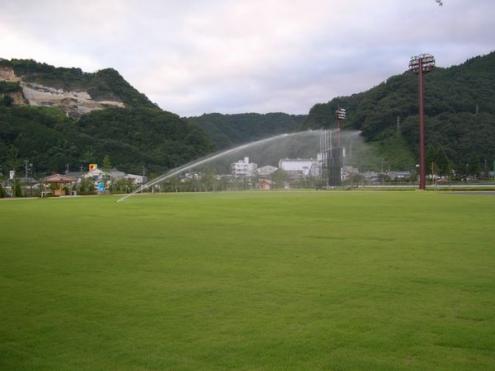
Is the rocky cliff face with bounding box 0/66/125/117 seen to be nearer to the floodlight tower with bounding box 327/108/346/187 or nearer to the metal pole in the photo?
the floodlight tower with bounding box 327/108/346/187

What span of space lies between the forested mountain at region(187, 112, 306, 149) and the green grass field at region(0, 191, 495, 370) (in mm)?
128379

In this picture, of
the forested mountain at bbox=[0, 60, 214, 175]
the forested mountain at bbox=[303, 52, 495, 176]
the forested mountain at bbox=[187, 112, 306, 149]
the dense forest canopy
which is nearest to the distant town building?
the forested mountain at bbox=[0, 60, 214, 175]

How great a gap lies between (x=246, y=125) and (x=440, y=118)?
67.5 meters

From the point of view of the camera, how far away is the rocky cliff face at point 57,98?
570 ft

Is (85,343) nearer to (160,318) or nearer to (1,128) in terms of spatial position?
(160,318)

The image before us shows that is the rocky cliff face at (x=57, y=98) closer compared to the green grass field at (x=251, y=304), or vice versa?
the green grass field at (x=251, y=304)

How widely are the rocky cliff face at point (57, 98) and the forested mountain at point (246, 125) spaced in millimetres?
38096

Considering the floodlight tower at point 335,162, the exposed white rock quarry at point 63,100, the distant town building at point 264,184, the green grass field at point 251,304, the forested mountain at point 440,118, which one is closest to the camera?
the green grass field at point 251,304

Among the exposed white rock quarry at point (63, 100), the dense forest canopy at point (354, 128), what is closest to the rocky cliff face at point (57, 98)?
the exposed white rock quarry at point (63, 100)

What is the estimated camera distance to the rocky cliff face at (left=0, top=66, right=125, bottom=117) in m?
174

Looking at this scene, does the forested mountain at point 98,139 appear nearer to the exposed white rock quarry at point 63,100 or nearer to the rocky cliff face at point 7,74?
the exposed white rock quarry at point 63,100

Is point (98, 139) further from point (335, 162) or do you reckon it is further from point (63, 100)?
point (63, 100)

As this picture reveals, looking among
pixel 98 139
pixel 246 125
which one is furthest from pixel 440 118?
pixel 98 139

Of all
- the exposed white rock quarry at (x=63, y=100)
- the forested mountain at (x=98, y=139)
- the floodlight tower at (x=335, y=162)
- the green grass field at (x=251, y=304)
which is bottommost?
the green grass field at (x=251, y=304)
